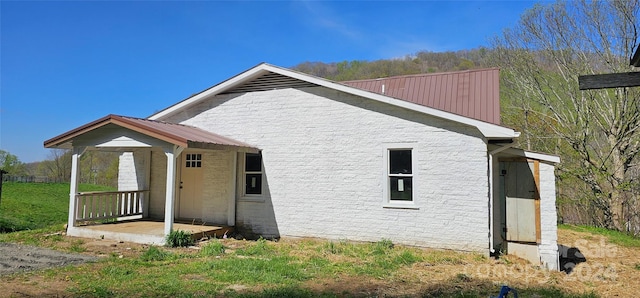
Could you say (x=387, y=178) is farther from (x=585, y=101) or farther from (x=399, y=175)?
(x=585, y=101)

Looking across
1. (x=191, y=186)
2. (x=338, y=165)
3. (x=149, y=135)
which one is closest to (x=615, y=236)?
(x=338, y=165)

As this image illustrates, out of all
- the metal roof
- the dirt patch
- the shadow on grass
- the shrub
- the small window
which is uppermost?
the metal roof

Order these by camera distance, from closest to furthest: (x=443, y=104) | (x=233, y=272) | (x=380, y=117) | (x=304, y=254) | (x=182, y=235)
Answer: (x=233, y=272), (x=304, y=254), (x=182, y=235), (x=380, y=117), (x=443, y=104)

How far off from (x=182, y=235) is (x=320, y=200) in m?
3.41

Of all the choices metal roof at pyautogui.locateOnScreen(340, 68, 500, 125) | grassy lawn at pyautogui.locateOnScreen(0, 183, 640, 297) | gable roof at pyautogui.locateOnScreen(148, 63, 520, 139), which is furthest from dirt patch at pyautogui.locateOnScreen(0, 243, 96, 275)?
metal roof at pyautogui.locateOnScreen(340, 68, 500, 125)

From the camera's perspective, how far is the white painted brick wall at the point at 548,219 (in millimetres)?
8102

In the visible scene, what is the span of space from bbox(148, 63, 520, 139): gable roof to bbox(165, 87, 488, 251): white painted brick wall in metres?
0.25

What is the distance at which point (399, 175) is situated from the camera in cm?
920

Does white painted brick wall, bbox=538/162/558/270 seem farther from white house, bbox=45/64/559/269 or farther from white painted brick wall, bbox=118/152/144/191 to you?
white painted brick wall, bbox=118/152/144/191

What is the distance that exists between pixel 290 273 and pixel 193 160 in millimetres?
6387

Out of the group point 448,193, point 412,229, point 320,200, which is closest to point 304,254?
point 320,200

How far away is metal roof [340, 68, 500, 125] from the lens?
378 inches

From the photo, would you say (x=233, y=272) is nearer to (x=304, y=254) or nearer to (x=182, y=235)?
(x=304, y=254)

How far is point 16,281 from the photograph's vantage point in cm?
572
